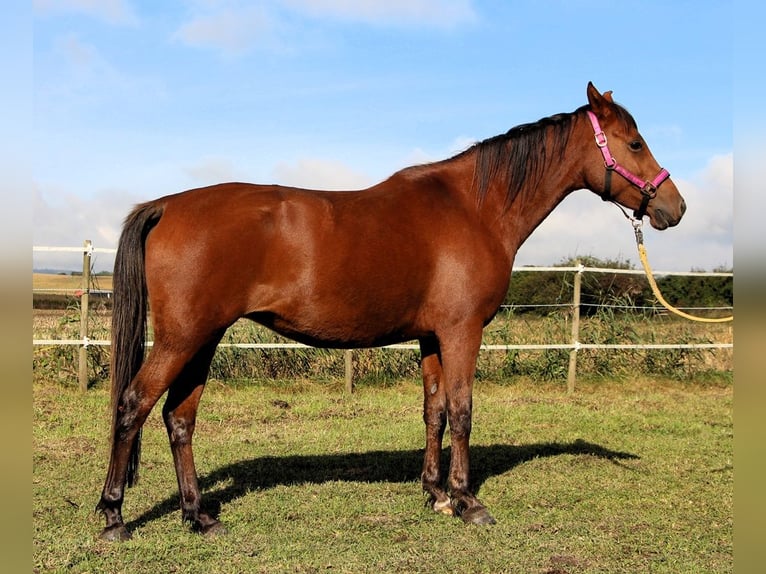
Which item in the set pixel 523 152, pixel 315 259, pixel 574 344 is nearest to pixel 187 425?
pixel 315 259

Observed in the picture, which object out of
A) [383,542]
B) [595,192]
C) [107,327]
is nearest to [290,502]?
[383,542]

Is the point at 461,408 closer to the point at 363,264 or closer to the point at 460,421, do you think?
the point at 460,421

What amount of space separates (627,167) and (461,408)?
6.92 feet

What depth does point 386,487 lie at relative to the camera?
5031mm

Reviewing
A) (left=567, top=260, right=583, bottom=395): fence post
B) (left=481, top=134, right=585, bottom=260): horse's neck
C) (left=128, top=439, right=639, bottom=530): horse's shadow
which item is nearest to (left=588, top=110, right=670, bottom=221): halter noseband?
(left=481, top=134, right=585, bottom=260): horse's neck

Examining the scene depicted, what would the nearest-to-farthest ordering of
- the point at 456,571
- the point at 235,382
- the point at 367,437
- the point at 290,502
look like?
the point at 456,571 → the point at 290,502 → the point at 367,437 → the point at 235,382

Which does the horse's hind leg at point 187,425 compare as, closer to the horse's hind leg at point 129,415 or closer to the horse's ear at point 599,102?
the horse's hind leg at point 129,415

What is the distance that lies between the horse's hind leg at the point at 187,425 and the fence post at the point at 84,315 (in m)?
5.15

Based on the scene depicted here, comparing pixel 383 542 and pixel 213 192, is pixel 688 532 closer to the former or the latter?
pixel 383 542

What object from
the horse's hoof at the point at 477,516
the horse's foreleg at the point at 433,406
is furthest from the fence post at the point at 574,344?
the horse's hoof at the point at 477,516

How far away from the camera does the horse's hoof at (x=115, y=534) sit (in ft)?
12.4

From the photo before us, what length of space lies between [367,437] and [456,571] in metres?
3.45

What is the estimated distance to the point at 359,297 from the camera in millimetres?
4137

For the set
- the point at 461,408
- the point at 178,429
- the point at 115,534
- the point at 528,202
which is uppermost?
the point at 528,202
